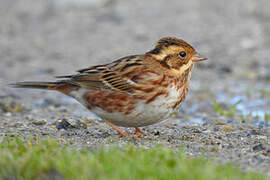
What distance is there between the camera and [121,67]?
22.2ft

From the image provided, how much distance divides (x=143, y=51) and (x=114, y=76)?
5.99m

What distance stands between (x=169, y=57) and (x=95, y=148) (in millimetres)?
1687

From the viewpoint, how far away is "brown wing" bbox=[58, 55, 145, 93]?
256 inches

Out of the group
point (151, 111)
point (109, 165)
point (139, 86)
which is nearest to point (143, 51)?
point (139, 86)

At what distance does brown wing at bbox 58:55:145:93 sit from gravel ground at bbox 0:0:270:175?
609 millimetres

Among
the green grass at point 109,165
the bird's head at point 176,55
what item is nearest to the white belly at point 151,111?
the bird's head at point 176,55

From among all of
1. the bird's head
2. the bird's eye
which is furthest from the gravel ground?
the bird's eye

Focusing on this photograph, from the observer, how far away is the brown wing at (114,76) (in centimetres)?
Answer: 649

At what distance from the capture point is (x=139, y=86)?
248 inches

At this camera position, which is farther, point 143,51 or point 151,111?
point 143,51

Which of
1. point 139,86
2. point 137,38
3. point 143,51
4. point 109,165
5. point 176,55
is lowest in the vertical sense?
point 109,165

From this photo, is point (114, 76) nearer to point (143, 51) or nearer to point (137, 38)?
point (143, 51)

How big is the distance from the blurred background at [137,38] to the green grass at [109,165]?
178 inches

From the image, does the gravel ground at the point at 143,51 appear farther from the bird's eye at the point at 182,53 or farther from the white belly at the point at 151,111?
the bird's eye at the point at 182,53
